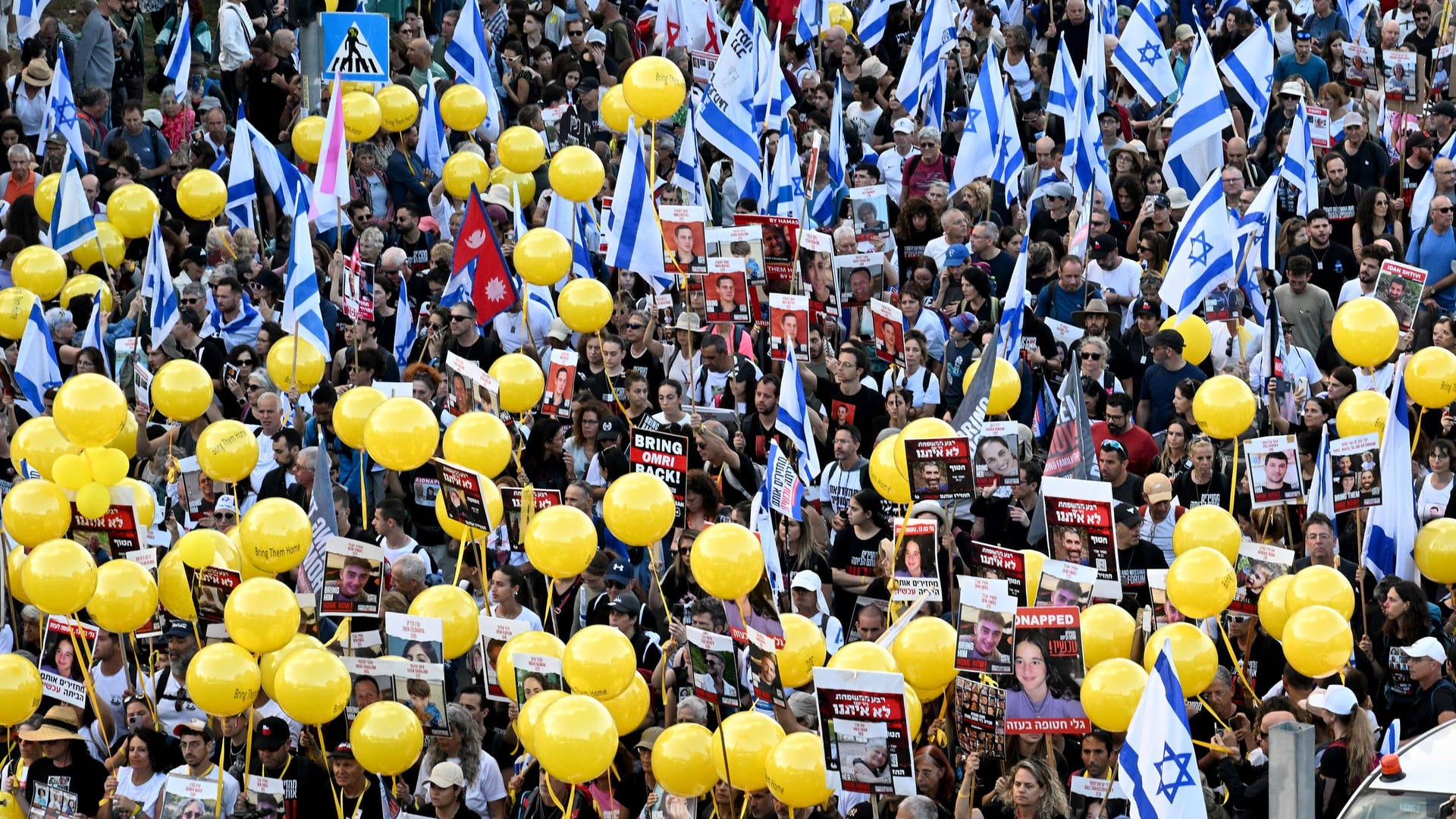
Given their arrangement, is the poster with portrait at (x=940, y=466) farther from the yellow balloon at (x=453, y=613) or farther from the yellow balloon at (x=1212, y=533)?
the yellow balloon at (x=453, y=613)

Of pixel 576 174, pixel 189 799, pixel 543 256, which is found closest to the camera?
pixel 189 799

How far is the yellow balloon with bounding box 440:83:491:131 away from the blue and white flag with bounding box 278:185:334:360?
10.7 ft

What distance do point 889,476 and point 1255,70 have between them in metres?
6.78

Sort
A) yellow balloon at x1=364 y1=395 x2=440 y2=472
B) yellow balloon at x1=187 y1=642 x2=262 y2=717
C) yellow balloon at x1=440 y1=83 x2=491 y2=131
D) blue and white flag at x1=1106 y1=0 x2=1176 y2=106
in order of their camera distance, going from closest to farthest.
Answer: yellow balloon at x1=187 y1=642 x2=262 y2=717 < yellow balloon at x1=364 y1=395 x2=440 y2=472 < yellow balloon at x1=440 y1=83 x2=491 y2=131 < blue and white flag at x1=1106 y1=0 x2=1176 y2=106

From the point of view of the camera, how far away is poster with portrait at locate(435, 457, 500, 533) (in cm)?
1146

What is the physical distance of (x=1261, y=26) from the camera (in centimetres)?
1698

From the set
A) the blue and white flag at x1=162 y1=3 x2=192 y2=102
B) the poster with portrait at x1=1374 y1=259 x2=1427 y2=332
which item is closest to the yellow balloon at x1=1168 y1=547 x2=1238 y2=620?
the poster with portrait at x1=1374 y1=259 x2=1427 y2=332

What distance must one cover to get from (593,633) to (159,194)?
847 centimetres

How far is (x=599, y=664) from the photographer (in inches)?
398

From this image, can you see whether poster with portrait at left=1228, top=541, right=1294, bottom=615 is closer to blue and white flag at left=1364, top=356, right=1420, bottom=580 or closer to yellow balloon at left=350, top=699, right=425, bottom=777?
blue and white flag at left=1364, top=356, right=1420, bottom=580

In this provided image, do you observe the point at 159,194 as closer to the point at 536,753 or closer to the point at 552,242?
the point at 552,242

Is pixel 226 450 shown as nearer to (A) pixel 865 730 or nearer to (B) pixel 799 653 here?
(B) pixel 799 653

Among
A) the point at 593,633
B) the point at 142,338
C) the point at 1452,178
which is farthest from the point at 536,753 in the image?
the point at 1452,178

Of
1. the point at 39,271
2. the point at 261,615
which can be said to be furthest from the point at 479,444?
the point at 39,271
